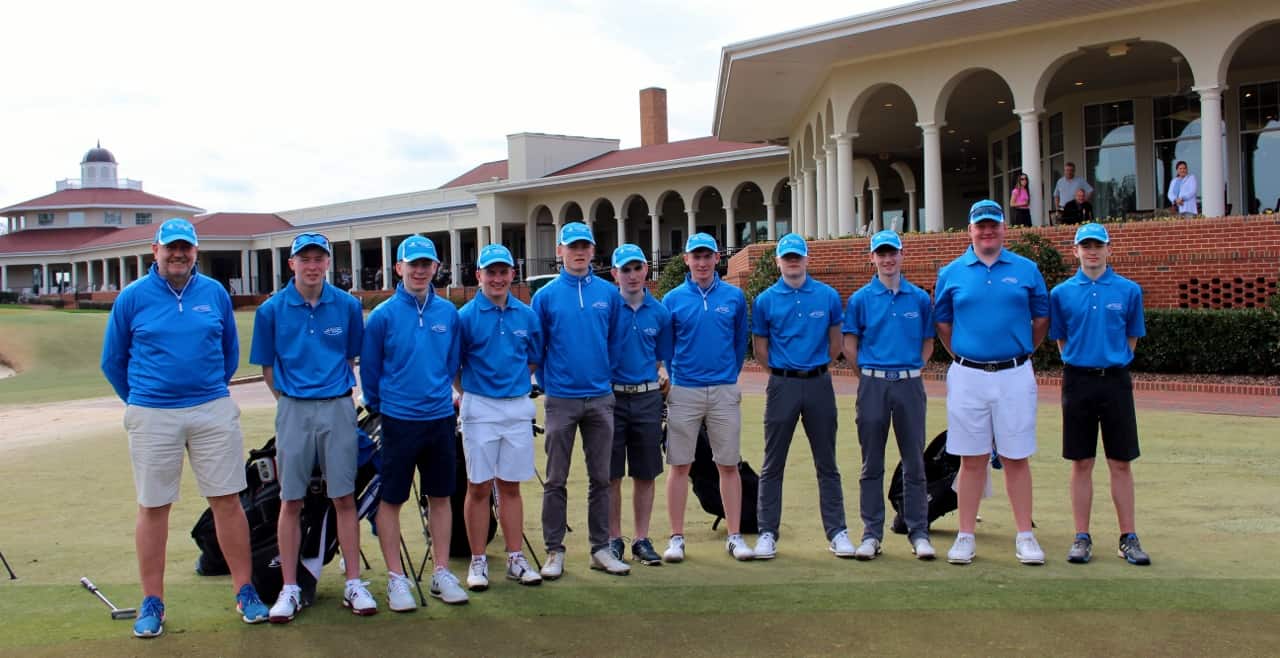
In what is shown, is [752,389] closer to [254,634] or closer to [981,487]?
[981,487]

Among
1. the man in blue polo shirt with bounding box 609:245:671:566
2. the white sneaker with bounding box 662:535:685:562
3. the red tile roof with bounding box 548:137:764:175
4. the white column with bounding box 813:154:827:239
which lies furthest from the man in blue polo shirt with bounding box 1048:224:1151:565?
the red tile roof with bounding box 548:137:764:175

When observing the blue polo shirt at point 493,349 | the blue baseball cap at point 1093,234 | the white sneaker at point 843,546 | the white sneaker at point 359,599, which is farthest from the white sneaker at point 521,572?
the blue baseball cap at point 1093,234

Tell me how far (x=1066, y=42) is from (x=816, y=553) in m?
14.2

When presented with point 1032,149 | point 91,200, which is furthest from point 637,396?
point 91,200

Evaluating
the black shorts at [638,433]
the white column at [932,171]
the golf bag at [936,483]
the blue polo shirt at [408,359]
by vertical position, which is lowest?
the golf bag at [936,483]

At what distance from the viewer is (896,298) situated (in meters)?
6.15

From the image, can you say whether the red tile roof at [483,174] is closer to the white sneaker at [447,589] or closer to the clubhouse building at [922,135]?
the clubhouse building at [922,135]

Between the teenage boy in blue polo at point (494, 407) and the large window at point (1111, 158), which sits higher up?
the large window at point (1111, 158)

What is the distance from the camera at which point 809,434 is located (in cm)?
623

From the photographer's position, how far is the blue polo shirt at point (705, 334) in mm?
6199

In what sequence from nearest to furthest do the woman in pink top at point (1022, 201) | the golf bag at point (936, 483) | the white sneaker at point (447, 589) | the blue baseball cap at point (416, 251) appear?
the white sneaker at point (447, 589), the blue baseball cap at point (416, 251), the golf bag at point (936, 483), the woman in pink top at point (1022, 201)

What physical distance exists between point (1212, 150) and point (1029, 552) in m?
13.1

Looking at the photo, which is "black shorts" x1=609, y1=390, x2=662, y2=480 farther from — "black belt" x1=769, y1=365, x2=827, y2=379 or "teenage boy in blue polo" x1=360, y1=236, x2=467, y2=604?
"teenage boy in blue polo" x1=360, y1=236, x2=467, y2=604

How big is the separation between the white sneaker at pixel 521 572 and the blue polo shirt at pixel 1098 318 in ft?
10.4
